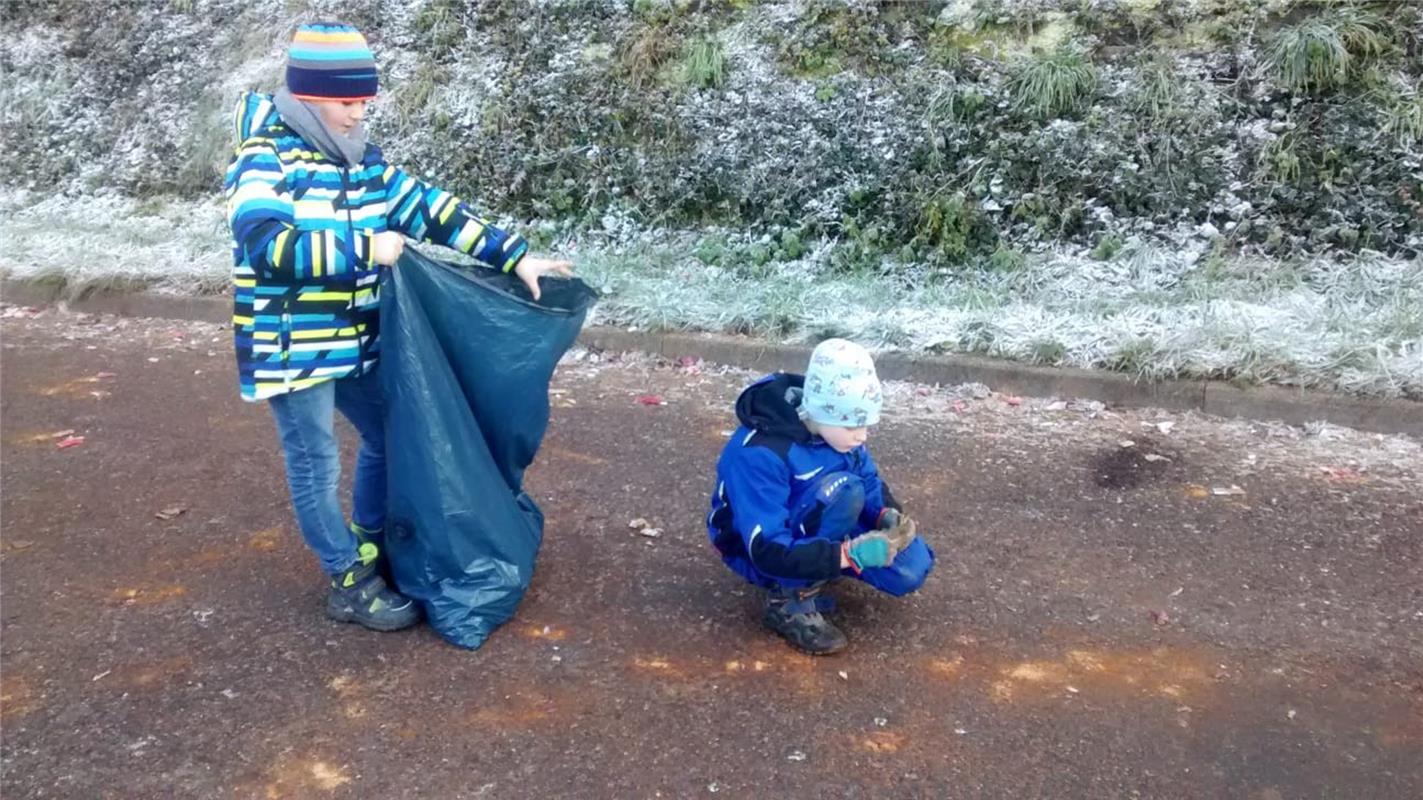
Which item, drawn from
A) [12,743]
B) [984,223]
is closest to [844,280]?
[984,223]

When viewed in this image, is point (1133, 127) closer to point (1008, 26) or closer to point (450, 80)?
point (1008, 26)

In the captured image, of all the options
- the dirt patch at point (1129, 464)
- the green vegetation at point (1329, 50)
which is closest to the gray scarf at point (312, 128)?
the dirt patch at point (1129, 464)

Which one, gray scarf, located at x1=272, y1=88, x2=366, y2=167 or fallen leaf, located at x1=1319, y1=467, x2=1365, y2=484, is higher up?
gray scarf, located at x1=272, y1=88, x2=366, y2=167

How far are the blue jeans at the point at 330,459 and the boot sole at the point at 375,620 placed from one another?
0.40 ft

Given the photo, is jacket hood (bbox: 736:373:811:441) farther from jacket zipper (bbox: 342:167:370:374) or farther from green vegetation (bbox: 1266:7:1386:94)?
green vegetation (bbox: 1266:7:1386:94)

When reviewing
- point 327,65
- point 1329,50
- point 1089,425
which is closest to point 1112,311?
point 1089,425

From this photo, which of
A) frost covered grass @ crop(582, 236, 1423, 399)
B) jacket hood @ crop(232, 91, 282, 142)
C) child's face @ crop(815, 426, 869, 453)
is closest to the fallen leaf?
frost covered grass @ crop(582, 236, 1423, 399)

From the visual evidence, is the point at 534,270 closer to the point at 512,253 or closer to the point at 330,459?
the point at 512,253

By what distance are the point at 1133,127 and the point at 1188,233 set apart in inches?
30.4

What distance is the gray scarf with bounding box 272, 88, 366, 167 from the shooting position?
308cm

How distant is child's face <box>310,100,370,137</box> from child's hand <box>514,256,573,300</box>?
60 centimetres

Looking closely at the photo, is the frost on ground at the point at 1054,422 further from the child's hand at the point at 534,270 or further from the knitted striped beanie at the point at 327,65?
the knitted striped beanie at the point at 327,65

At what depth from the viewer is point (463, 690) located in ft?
10.6

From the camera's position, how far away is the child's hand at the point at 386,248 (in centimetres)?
311
